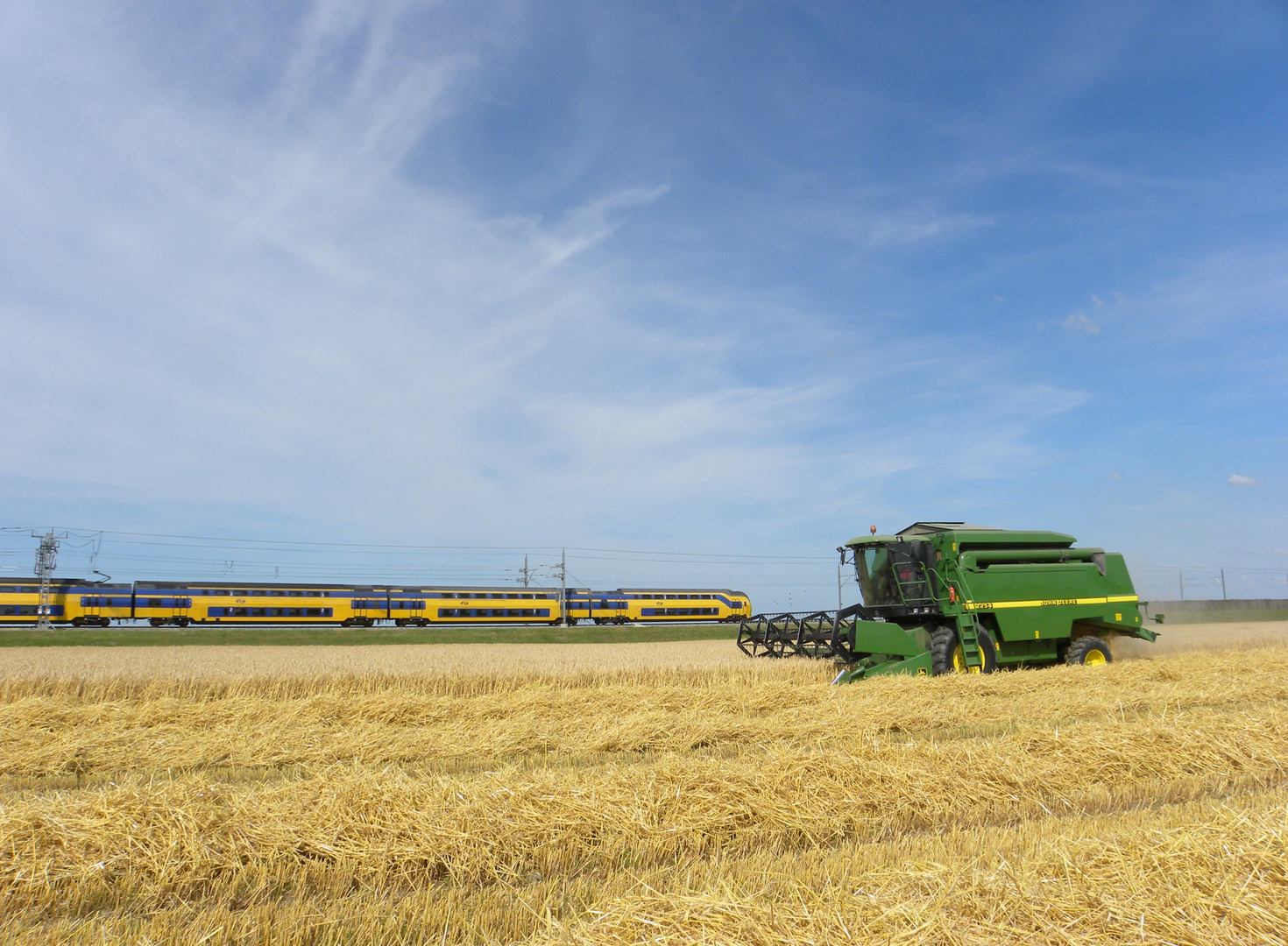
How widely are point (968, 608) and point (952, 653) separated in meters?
0.88

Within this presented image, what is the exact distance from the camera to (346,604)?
149ft

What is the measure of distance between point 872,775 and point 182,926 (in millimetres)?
4643

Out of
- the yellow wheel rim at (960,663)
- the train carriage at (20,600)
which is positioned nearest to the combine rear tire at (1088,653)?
the yellow wheel rim at (960,663)

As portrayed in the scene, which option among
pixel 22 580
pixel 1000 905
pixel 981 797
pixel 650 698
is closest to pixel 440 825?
pixel 1000 905

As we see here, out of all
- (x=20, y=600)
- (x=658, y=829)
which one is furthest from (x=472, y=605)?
(x=658, y=829)

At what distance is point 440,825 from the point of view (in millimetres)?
4812

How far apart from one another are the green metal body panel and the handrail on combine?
1.03 ft

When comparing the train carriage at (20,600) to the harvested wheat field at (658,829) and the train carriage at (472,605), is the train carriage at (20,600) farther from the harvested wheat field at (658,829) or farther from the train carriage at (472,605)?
the harvested wheat field at (658,829)

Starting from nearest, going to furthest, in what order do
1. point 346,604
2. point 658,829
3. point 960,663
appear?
point 658,829
point 960,663
point 346,604

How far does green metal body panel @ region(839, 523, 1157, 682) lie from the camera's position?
13.3 meters

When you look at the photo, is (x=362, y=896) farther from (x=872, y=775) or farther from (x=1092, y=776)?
(x=1092, y=776)

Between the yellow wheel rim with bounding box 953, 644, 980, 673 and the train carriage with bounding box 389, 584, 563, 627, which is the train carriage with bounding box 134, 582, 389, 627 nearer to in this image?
the train carriage with bounding box 389, 584, 563, 627

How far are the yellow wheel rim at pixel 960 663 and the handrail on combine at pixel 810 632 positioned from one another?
5.56 feet

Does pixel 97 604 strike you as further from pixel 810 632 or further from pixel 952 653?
pixel 952 653
